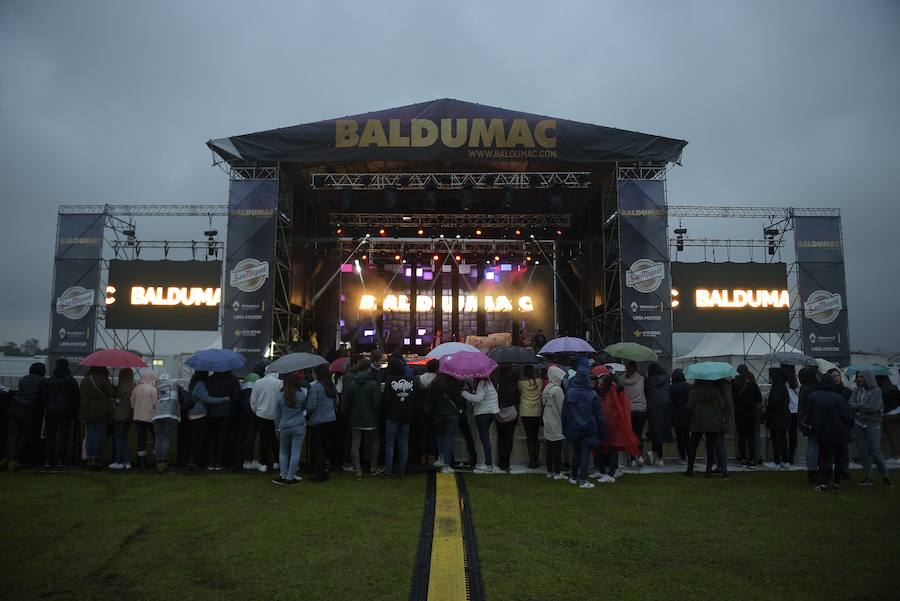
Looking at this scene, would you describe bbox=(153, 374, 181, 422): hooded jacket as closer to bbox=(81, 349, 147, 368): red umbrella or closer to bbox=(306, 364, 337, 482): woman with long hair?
bbox=(81, 349, 147, 368): red umbrella

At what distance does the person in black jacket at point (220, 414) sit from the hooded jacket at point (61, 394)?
1.73m

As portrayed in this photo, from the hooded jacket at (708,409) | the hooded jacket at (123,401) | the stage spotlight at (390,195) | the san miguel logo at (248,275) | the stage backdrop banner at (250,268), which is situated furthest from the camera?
the stage spotlight at (390,195)

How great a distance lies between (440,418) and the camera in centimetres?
692

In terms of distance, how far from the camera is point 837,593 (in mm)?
3441

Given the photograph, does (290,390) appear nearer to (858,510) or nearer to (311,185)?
(858,510)

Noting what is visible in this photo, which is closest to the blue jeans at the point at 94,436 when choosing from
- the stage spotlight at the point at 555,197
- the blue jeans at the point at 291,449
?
the blue jeans at the point at 291,449

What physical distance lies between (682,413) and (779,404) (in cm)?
124

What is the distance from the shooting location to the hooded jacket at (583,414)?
249 inches

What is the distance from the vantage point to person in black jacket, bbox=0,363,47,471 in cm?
704

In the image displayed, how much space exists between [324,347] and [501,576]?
55.3ft

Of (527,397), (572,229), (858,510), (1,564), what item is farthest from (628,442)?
(572,229)

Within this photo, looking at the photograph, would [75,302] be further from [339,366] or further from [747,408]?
[747,408]

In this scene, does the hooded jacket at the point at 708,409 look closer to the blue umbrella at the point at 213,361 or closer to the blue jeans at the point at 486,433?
the blue jeans at the point at 486,433

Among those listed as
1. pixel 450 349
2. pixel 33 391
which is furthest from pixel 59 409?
pixel 450 349
